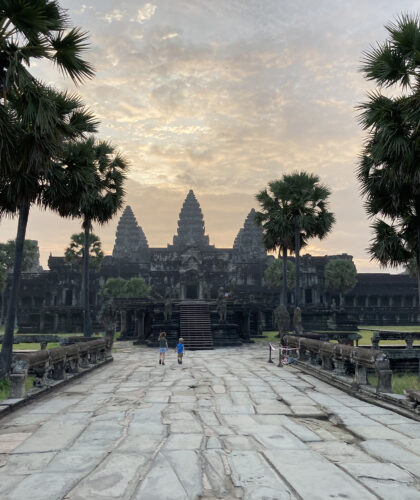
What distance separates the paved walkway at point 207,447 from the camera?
15.8ft

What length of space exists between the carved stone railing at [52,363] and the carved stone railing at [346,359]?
7917 millimetres

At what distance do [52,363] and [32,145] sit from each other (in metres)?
5.70

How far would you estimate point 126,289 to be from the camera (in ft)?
168

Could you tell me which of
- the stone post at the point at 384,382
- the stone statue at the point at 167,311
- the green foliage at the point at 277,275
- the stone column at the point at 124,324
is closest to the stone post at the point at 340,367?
the stone post at the point at 384,382

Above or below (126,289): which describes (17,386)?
below

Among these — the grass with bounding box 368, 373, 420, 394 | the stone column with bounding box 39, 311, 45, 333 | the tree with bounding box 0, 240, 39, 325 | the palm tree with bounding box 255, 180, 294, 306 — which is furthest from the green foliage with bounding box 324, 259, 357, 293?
the grass with bounding box 368, 373, 420, 394

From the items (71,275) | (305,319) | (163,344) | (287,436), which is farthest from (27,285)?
(287,436)

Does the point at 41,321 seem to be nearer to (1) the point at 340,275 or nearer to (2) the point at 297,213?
(2) the point at 297,213

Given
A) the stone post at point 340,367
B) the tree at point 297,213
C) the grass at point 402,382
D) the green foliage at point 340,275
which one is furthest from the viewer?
the green foliage at point 340,275

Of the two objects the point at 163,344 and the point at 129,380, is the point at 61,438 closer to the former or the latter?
the point at 129,380

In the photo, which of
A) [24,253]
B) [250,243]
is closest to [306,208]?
[24,253]

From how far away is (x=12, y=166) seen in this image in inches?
358

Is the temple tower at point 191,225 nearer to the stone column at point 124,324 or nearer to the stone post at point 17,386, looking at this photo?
the stone column at point 124,324

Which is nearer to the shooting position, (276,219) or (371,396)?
(371,396)
